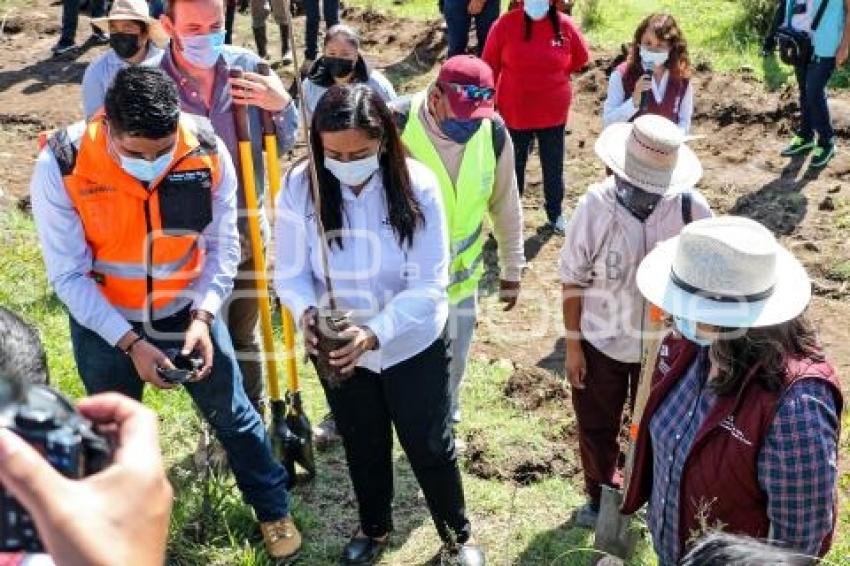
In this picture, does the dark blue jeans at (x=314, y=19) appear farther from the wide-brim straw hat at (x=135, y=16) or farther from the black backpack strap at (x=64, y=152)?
the black backpack strap at (x=64, y=152)

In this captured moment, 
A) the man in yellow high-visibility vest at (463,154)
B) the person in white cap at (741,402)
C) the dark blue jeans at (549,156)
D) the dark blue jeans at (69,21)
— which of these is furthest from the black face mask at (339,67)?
the dark blue jeans at (69,21)

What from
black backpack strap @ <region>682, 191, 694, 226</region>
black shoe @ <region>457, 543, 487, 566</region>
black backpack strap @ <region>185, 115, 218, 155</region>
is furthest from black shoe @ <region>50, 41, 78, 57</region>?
black backpack strap @ <region>682, 191, 694, 226</region>

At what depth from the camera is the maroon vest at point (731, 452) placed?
263 cm

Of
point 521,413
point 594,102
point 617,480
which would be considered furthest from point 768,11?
point 617,480

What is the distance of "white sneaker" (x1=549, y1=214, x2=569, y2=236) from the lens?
7.04 metres

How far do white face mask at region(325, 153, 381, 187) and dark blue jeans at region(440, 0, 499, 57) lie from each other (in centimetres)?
639

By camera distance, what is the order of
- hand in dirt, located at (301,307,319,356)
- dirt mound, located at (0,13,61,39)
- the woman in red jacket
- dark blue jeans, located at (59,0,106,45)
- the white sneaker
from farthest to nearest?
1. dirt mound, located at (0,13,61,39)
2. dark blue jeans, located at (59,0,106,45)
3. the white sneaker
4. the woman in red jacket
5. hand in dirt, located at (301,307,319,356)

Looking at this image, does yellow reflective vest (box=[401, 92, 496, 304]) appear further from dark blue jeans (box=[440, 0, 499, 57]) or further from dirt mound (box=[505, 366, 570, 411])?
dark blue jeans (box=[440, 0, 499, 57])

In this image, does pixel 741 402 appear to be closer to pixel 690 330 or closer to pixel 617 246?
pixel 690 330

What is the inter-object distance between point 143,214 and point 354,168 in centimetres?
71

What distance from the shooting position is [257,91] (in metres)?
4.12

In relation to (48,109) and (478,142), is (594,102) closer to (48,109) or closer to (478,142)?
(48,109)

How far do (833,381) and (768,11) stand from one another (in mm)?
8424

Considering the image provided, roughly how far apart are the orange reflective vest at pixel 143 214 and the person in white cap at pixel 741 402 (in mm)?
1497
